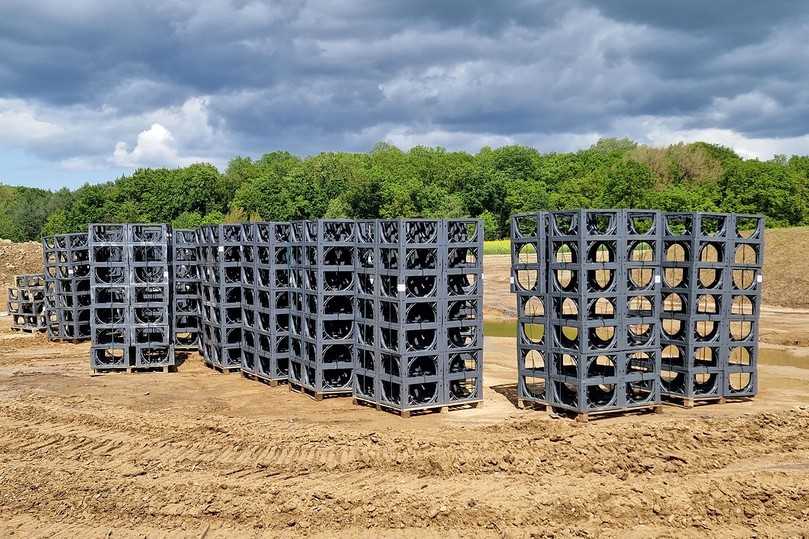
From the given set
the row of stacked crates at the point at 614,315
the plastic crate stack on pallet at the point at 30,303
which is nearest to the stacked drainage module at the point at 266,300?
the row of stacked crates at the point at 614,315

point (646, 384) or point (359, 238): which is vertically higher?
point (359, 238)

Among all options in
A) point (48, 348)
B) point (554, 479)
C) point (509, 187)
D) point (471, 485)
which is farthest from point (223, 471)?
point (509, 187)

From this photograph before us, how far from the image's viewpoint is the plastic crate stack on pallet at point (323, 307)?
17.2 metres

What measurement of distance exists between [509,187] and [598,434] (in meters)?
65.6

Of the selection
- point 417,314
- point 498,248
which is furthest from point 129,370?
point 498,248

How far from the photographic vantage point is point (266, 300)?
1975 centimetres

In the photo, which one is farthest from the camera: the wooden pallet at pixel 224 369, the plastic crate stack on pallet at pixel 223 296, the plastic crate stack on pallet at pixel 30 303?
the plastic crate stack on pallet at pixel 30 303

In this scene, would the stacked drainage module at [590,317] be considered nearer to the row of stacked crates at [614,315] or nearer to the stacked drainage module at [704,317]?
the row of stacked crates at [614,315]

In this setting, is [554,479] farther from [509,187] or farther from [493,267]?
[509,187]

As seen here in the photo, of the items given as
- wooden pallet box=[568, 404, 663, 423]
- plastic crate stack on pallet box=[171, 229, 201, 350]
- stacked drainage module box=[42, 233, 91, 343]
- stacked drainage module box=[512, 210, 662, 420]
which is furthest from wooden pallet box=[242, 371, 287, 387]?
stacked drainage module box=[42, 233, 91, 343]

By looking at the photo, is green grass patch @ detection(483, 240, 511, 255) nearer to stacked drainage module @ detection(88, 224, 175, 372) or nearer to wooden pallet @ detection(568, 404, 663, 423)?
stacked drainage module @ detection(88, 224, 175, 372)

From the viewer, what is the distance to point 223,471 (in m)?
11.9

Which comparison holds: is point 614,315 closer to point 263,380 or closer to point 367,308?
point 367,308

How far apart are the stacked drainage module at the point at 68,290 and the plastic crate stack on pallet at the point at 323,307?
1263cm
